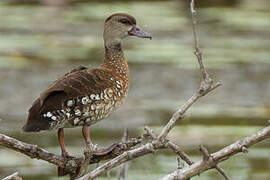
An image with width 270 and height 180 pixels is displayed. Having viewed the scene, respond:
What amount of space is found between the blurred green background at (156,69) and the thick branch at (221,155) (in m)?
3.90

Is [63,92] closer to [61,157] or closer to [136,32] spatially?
[61,157]

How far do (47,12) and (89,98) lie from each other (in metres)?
11.3

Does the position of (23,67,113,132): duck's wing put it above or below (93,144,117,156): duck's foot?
above

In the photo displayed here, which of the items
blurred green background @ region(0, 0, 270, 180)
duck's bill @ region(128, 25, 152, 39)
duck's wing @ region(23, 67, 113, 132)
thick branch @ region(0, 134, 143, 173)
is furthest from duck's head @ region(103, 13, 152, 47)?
blurred green background @ region(0, 0, 270, 180)

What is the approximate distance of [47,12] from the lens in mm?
16281

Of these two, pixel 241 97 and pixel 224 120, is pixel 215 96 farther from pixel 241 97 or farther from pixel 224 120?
pixel 224 120

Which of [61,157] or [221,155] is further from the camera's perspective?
[61,157]

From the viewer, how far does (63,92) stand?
505 cm

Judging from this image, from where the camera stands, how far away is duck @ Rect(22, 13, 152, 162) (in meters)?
4.91

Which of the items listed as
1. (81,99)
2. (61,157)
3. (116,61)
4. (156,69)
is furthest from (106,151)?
(156,69)

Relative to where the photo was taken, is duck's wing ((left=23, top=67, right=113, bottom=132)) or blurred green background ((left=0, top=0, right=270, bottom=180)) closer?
duck's wing ((left=23, top=67, right=113, bottom=132))

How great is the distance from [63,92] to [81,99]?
0.13 meters

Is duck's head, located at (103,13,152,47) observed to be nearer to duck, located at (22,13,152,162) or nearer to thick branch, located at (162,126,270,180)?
duck, located at (22,13,152,162)

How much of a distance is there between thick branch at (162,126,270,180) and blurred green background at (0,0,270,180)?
390 centimetres
